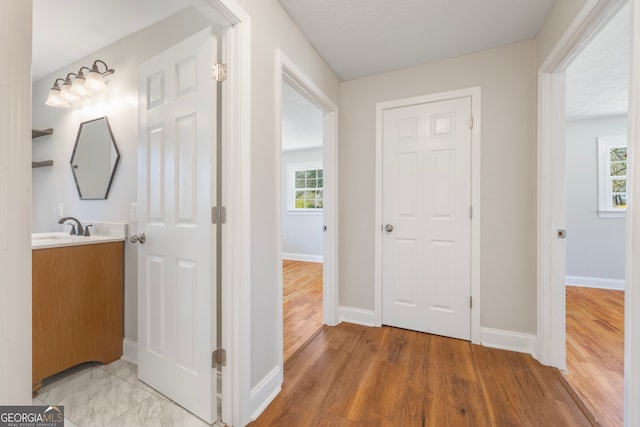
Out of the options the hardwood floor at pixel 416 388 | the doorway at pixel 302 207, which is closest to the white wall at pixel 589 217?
the hardwood floor at pixel 416 388

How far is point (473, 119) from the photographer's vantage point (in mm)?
2145

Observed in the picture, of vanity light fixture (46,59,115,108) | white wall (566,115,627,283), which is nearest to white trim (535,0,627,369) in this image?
white wall (566,115,627,283)

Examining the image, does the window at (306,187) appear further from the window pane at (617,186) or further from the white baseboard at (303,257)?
the window pane at (617,186)

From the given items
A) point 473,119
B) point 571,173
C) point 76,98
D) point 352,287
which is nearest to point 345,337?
point 352,287

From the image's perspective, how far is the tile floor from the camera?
133 centimetres

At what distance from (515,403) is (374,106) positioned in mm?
2390

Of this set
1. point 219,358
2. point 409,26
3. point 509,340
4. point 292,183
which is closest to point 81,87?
point 219,358

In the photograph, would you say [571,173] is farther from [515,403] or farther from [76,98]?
[76,98]

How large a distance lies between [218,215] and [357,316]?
5.88 feet

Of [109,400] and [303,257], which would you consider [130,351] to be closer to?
[109,400]

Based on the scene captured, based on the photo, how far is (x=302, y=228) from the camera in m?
5.72

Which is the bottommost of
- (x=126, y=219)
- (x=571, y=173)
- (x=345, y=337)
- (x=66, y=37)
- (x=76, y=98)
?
(x=345, y=337)

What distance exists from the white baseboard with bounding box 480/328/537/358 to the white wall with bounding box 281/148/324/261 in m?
3.63

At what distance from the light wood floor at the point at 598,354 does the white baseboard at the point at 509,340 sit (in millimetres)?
222
